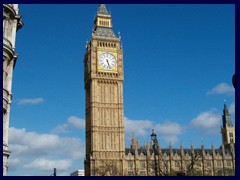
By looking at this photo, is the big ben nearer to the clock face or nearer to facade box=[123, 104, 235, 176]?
the clock face

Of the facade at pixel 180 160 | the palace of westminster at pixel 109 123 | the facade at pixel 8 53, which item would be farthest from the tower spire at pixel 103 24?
the facade at pixel 8 53

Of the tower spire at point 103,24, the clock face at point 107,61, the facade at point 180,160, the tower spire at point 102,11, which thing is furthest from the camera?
the tower spire at point 102,11

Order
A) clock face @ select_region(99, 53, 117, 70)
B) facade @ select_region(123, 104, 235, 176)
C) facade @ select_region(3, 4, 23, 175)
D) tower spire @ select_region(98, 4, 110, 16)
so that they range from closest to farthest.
Answer: facade @ select_region(3, 4, 23, 175), facade @ select_region(123, 104, 235, 176), clock face @ select_region(99, 53, 117, 70), tower spire @ select_region(98, 4, 110, 16)

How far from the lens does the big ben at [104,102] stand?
71438 mm

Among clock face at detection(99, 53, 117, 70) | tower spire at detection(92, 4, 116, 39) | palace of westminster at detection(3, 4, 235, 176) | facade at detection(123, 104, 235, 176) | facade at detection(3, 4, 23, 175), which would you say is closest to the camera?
facade at detection(3, 4, 23, 175)

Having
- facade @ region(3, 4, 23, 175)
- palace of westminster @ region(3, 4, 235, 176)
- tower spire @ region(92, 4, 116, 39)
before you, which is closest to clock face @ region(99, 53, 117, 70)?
palace of westminster @ region(3, 4, 235, 176)

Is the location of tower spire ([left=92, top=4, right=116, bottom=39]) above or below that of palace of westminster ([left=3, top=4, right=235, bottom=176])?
above

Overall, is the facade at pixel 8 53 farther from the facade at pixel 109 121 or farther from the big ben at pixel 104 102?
the big ben at pixel 104 102

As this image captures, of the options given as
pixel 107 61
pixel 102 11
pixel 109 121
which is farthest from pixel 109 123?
pixel 102 11

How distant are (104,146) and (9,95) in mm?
53490

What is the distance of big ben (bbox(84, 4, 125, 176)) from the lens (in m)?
71.4

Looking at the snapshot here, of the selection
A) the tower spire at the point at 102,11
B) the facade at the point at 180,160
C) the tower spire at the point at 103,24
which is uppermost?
the tower spire at the point at 102,11

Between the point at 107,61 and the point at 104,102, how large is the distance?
800 cm
